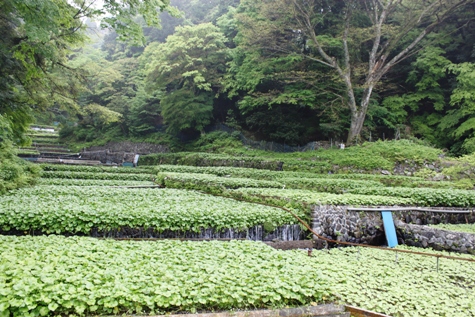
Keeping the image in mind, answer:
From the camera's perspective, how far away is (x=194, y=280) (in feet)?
13.4

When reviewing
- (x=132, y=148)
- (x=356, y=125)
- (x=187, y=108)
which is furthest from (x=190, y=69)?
(x=356, y=125)

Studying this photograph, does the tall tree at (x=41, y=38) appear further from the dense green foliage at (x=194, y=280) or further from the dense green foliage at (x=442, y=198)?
the dense green foliage at (x=442, y=198)

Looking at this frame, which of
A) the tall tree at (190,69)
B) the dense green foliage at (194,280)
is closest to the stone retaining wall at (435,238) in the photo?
the dense green foliage at (194,280)

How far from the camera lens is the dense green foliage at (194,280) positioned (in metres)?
3.55

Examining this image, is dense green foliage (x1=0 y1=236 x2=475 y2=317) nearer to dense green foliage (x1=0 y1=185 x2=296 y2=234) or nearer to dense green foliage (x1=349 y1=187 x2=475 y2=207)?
dense green foliage (x1=0 y1=185 x2=296 y2=234)

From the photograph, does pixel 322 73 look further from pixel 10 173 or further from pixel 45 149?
pixel 45 149

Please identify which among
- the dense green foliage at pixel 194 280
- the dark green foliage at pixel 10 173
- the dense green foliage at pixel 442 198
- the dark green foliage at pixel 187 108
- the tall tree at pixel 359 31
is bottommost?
the dense green foliage at pixel 194 280

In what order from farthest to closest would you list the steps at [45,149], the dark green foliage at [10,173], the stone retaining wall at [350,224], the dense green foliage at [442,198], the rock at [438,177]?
the steps at [45,149] < the rock at [438,177] < the dark green foliage at [10,173] < the dense green foliage at [442,198] < the stone retaining wall at [350,224]

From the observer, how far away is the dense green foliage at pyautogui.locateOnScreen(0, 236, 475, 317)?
3549mm

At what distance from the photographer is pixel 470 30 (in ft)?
69.4

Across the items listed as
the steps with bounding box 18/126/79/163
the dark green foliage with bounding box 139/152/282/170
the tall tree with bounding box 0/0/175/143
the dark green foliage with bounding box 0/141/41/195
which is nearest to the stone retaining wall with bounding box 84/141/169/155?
the steps with bounding box 18/126/79/163

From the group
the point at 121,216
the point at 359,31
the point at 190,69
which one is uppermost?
the point at 359,31

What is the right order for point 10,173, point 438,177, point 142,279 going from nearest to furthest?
point 142,279 < point 10,173 < point 438,177

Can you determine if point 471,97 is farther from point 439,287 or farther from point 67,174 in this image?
point 67,174
